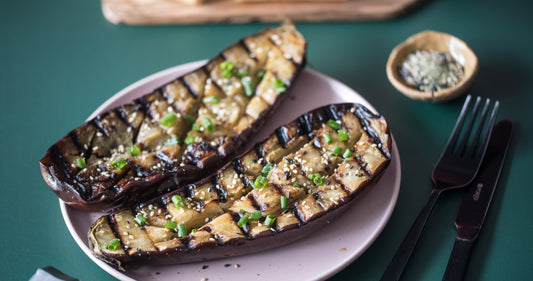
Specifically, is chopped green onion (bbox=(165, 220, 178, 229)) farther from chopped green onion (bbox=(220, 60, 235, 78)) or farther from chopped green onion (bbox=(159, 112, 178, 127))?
chopped green onion (bbox=(220, 60, 235, 78))

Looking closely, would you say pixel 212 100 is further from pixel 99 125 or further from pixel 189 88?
pixel 99 125

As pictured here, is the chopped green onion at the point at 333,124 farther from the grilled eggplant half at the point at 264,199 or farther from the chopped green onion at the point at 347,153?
the chopped green onion at the point at 347,153

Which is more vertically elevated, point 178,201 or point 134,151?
point 134,151

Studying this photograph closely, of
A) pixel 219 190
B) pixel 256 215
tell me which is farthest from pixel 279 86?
pixel 256 215

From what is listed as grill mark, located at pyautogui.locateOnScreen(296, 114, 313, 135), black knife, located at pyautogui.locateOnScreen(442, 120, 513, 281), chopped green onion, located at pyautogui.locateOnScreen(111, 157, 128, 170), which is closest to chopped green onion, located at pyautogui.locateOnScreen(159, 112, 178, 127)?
chopped green onion, located at pyautogui.locateOnScreen(111, 157, 128, 170)

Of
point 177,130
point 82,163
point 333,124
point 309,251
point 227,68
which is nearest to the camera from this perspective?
point 309,251

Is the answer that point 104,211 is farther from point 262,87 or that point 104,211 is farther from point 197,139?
point 262,87

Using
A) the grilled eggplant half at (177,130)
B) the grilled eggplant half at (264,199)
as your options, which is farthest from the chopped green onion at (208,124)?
the grilled eggplant half at (264,199)
